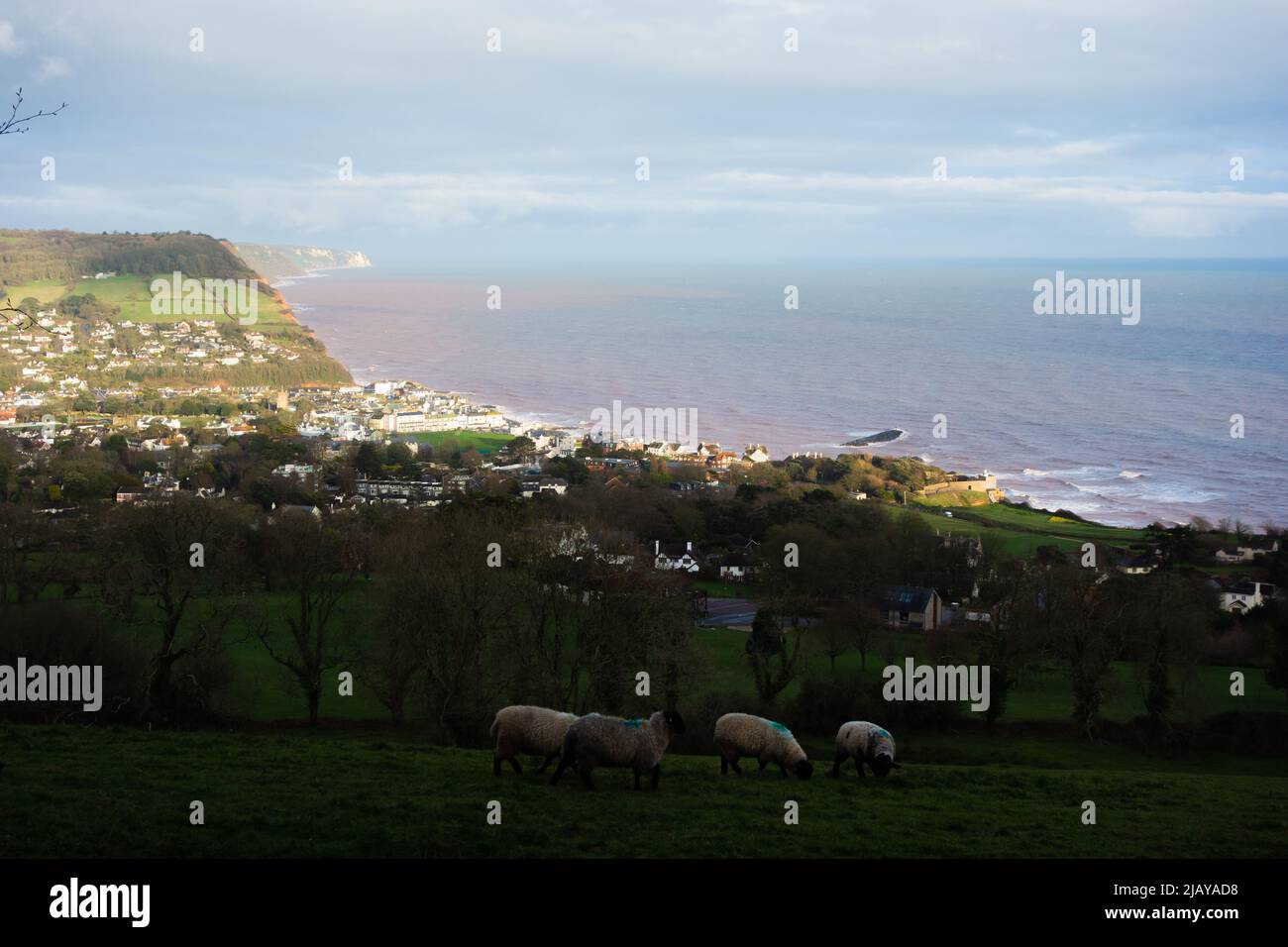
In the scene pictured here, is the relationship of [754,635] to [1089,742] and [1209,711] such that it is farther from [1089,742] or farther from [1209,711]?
[1209,711]

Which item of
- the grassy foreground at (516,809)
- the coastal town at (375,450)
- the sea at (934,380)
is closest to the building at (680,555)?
the coastal town at (375,450)

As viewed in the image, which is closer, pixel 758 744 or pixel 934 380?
pixel 758 744

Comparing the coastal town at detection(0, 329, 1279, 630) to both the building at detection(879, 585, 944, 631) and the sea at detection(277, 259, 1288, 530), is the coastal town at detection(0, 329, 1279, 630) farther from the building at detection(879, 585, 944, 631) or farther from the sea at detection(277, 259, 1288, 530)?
the sea at detection(277, 259, 1288, 530)

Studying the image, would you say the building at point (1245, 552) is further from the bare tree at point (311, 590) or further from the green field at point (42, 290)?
the green field at point (42, 290)

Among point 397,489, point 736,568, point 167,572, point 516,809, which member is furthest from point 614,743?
point 397,489

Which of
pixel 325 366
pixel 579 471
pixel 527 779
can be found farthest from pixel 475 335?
pixel 527 779

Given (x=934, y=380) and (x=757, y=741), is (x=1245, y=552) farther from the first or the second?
(x=934, y=380)
